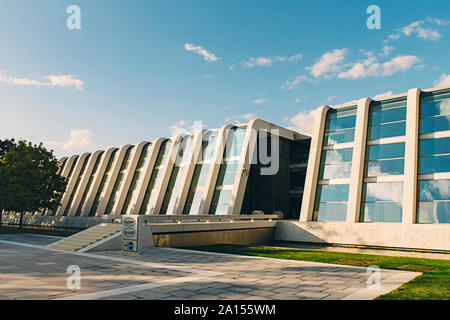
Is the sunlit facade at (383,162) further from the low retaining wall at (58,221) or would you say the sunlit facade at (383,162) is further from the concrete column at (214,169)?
the low retaining wall at (58,221)

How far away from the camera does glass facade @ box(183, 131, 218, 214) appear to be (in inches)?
1359

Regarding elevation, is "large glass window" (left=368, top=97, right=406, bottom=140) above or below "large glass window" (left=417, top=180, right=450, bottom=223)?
above

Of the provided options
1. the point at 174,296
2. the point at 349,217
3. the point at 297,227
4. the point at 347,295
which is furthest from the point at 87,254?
the point at 349,217

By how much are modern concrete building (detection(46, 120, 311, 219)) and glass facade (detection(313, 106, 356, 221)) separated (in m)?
6.14

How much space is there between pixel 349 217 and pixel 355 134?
7.13 meters

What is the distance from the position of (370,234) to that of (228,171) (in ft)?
46.9

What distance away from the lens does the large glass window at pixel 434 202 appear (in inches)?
890

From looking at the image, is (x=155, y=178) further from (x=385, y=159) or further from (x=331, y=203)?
(x=385, y=159)

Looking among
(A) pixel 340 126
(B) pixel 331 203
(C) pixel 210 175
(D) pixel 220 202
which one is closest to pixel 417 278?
(B) pixel 331 203

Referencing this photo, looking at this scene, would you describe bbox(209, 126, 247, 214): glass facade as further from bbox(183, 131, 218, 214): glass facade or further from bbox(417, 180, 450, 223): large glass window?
bbox(417, 180, 450, 223): large glass window

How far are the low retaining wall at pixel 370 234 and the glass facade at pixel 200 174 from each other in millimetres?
9519

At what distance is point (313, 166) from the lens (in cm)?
2906

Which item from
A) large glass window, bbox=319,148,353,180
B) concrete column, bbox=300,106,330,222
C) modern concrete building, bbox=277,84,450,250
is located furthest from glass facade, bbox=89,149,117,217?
large glass window, bbox=319,148,353,180
